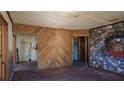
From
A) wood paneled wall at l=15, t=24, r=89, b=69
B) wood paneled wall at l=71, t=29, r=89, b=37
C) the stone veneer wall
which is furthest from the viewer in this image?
wood paneled wall at l=71, t=29, r=89, b=37

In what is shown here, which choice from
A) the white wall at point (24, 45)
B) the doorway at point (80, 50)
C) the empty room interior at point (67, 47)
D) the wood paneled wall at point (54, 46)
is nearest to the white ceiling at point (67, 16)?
the empty room interior at point (67, 47)

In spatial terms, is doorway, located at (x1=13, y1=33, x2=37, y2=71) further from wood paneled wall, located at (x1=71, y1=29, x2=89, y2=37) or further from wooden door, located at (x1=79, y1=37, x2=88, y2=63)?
wood paneled wall, located at (x1=71, y1=29, x2=89, y2=37)

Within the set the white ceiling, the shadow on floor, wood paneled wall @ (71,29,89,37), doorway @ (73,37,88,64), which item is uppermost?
the white ceiling

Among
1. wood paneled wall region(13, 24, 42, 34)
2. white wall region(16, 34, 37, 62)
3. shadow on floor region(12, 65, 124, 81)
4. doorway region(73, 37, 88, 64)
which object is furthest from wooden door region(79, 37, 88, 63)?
wood paneled wall region(13, 24, 42, 34)

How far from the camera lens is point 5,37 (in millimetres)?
3123

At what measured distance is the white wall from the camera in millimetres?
7742

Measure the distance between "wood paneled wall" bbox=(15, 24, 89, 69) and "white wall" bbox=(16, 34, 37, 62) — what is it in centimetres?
271

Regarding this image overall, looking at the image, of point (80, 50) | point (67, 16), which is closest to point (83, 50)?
point (80, 50)

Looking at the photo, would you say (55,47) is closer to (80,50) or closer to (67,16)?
(67,16)

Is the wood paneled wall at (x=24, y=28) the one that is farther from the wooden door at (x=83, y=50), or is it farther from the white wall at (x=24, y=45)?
the wooden door at (x=83, y=50)

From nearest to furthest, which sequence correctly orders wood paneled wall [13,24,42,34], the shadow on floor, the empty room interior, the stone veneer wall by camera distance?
the shadow on floor, the empty room interior, the stone veneer wall, wood paneled wall [13,24,42,34]

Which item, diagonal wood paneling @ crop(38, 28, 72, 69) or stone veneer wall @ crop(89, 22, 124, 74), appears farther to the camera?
diagonal wood paneling @ crop(38, 28, 72, 69)

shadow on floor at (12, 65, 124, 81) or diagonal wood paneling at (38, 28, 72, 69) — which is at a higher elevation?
diagonal wood paneling at (38, 28, 72, 69)
